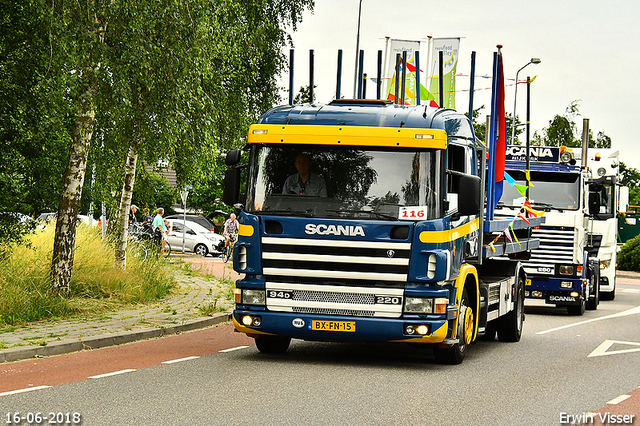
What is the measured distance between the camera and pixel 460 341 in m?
11.0

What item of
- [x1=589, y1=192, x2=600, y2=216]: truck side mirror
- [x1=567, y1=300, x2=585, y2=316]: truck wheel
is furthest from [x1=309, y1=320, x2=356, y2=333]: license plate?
[x1=589, y1=192, x2=600, y2=216]: truck side mirror

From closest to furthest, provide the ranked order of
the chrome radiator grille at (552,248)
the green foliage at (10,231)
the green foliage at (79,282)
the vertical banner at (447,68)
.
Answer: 1. the green foliage at (79,282)
2. the green foliage at (10,231)
3. the chrome radiator grille at (552,248)
4. the vertical banner at (447,68)

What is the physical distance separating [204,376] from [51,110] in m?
4.60

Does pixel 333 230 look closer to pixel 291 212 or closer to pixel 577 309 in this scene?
pixel 291 212

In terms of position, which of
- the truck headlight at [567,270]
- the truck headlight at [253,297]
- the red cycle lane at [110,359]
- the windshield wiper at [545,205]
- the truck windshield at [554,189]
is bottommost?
the red cycle lane at [110,359]

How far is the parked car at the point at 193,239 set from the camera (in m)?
40.6

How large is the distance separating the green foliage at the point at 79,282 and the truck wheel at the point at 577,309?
8.56m

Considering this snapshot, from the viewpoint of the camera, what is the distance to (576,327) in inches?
666

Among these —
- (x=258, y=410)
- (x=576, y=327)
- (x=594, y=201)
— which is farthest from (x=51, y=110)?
(x=594, y=201)

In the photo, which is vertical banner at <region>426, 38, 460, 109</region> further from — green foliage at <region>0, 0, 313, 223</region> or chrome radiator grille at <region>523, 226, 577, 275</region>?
green foliage at <region>0, 0, 313, 223</region>

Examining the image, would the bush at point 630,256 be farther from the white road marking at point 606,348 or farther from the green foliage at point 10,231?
the green foliage at point 10,231

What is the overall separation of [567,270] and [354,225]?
32.2ft

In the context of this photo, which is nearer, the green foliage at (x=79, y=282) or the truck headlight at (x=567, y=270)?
the green foliage at (x=79, y=282)

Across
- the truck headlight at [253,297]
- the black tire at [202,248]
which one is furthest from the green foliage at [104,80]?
the black tire at [202,248]
